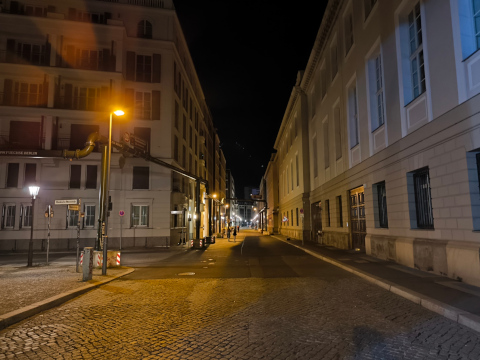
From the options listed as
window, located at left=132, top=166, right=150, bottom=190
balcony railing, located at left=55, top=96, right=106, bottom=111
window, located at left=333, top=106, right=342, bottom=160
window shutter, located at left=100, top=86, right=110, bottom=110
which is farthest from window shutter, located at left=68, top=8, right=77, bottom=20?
window, located at left=333, top=106, right=342, bottom=160

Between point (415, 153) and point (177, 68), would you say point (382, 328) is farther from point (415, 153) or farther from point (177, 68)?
point (177, 68)

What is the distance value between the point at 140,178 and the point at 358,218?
17.2m

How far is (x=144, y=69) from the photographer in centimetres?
2894

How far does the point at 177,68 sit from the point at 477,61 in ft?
89.2

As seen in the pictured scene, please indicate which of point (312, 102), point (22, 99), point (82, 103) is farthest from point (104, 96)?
point (312, 102)

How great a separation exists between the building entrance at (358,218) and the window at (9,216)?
2500cm

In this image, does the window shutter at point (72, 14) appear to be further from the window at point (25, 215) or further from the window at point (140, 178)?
the window at point (25, 215)

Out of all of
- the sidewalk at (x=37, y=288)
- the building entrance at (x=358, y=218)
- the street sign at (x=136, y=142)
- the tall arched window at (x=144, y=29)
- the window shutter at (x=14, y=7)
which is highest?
the window shutter at (x=14, y=7)

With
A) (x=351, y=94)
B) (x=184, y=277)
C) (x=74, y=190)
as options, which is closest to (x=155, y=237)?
(x=74, y=190)

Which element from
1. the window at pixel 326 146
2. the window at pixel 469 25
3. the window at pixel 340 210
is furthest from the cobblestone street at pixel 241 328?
the window at pixel 326 146

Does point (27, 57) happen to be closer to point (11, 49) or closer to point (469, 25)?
point (11, 49)

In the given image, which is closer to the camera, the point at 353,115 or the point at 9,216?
the point at 353,115

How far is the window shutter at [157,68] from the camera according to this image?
2881cm

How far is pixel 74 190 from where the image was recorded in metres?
26.5
